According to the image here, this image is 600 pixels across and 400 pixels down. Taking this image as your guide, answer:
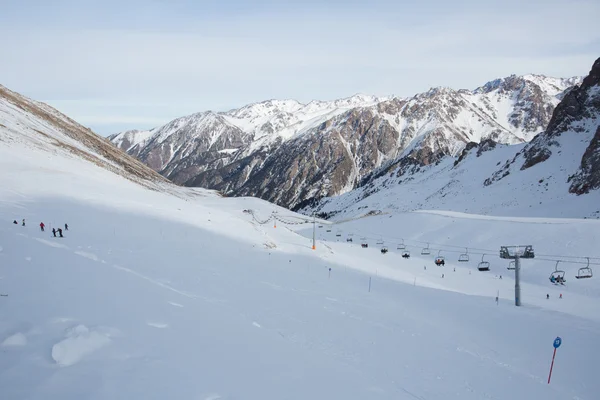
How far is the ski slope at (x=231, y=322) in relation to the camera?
30.3 feet

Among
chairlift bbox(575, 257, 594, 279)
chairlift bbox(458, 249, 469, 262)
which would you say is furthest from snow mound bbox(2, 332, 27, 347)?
chairlift bbox(458, 249, 469, 262)

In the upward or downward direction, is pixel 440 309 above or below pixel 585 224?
below

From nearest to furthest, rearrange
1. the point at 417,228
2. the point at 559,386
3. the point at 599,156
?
the point at 559,386, the point at 417,228, the point at 599,156

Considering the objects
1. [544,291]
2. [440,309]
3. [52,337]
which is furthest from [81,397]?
[544,291]

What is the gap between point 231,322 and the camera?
14.1 m

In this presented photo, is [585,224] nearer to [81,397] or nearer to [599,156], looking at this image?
[599,156]

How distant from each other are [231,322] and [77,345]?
5.65m

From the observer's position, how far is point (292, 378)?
10.7m

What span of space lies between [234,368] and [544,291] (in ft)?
119

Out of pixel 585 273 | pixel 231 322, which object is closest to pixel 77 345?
pixel 231 322

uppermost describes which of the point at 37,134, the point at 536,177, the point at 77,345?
the point at 37,134

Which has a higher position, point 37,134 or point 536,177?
point 37,134

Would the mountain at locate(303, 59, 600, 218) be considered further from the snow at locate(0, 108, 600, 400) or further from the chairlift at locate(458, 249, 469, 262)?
the snow at locate(0, 108, 600, 400)

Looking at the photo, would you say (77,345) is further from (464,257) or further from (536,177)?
(536,177)
